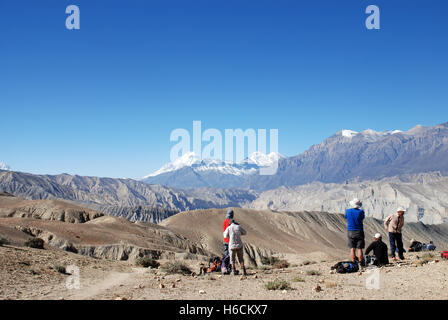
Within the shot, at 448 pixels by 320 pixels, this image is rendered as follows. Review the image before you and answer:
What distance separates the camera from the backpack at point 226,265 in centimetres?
1318

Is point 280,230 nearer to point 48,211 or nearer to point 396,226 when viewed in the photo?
point 48,211

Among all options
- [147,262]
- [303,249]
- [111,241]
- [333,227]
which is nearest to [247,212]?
[303,249]

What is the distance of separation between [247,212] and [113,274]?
81.7 m

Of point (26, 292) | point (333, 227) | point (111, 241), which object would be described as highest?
A: point (26, 292)

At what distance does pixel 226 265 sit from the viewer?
13.5 meters

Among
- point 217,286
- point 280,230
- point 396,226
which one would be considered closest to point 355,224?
point 396,226

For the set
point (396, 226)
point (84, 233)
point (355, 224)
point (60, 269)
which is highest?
point (355, 224)

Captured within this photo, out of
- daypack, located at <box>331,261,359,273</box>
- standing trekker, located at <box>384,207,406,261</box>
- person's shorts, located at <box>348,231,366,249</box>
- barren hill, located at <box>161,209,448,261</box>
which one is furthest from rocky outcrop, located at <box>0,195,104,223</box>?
person's shorts, located at <box>348,231,366,249</box>

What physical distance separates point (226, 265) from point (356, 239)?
4.63 m

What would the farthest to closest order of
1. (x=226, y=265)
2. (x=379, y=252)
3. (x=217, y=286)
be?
(x=226, y=265) → (x=379, y=252) → (x=217, y=286)

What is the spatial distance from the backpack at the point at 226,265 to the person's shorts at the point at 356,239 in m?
4.26
